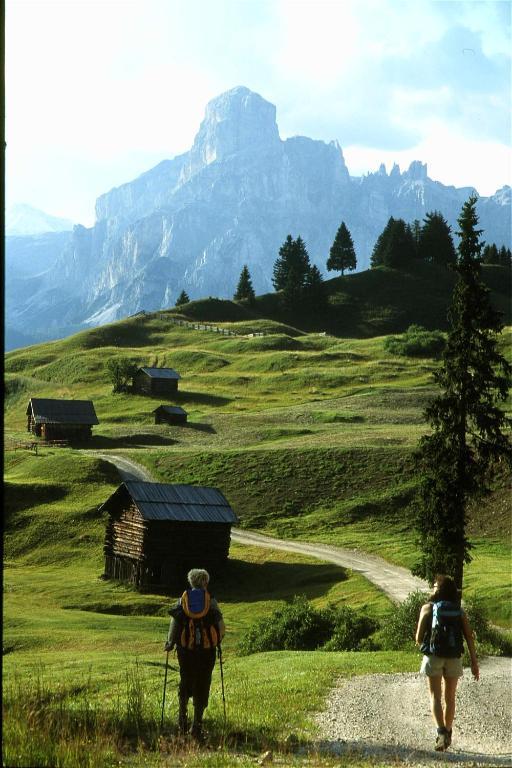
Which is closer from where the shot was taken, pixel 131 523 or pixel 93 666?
pixel 93 666

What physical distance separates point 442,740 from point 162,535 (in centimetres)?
3969

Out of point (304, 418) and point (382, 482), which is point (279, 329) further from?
point (382, 482)

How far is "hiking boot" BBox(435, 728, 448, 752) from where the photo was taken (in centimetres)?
1393

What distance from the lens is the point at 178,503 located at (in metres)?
54.2

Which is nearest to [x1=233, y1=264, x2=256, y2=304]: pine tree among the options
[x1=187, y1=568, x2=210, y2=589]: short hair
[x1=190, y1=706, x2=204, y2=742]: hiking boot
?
[x1=187, y1=568, x2=210, y2=589]: short hair

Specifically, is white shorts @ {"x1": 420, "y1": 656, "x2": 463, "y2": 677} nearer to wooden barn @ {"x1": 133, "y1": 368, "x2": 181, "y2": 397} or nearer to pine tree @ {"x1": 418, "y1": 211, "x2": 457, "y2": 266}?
wooden barn @ {"x1": 133, "y1": 368, "x2": 181, "y2": 397}

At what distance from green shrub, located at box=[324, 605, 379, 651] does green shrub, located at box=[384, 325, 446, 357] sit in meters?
97.5

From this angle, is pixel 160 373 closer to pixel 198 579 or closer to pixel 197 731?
pixel 198 579

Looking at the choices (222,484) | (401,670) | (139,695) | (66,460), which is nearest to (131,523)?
(222,484)

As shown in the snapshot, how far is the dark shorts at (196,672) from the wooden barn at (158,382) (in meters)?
99.6

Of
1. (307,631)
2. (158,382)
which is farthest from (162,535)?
(158,382)

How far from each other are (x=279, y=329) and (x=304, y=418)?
6752 centimetres

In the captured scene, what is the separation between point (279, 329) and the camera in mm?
161500

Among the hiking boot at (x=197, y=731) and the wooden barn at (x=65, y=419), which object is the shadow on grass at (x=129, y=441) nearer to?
the wooden barn at (x=65, y=419)
